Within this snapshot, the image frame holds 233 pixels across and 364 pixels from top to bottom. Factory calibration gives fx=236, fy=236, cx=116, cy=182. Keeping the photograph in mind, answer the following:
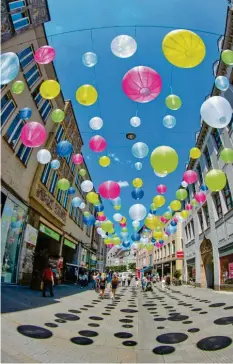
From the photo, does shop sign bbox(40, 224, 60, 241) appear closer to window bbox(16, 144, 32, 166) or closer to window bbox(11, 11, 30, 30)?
window bbox(16, 144, 32, 166)

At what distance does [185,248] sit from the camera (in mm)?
30797

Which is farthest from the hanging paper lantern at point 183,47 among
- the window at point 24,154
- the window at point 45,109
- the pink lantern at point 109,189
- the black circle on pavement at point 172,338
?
the window at point 45,109

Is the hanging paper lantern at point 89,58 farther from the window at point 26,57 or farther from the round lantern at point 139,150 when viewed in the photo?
the window at point 26,57

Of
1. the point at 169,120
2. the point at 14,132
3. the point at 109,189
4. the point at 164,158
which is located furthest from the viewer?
the point at 14,132

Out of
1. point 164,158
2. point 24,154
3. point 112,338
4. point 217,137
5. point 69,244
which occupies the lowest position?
point 112,338

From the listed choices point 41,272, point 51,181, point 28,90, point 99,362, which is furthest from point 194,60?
point 51,181

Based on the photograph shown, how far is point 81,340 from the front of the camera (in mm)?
6008

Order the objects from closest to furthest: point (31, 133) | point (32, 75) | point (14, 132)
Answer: point (31, 133), point (14, 132), point (32, 75)

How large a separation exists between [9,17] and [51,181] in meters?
10.1

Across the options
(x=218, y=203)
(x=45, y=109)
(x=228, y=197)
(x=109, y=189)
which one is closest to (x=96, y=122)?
(x=109, y=189)

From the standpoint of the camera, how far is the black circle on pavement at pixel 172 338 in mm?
6196

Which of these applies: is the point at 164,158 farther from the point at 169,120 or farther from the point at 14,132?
the point at 14,132

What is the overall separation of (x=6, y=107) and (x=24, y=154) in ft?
9.51

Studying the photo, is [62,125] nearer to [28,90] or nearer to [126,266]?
[28,90]
